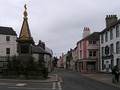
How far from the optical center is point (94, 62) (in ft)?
268

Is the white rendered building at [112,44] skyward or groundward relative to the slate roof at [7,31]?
groundward

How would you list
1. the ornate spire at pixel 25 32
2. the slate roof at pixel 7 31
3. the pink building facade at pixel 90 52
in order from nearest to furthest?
the ornate spire at pixel 25 32
the slate roof at pixel 7 31
the pink building facade at pixel 90 52

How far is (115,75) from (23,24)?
12638 millimetres

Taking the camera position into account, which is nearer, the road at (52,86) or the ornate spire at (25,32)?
the road at (52,86)

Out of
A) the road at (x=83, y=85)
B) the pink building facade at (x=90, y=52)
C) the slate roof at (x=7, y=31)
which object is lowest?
the road at (x=83, y=85)

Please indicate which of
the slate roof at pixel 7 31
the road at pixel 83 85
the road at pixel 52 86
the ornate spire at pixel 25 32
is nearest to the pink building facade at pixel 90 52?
the slate roof at pixel 7 31

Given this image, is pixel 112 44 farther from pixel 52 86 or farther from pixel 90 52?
pixel 52 86

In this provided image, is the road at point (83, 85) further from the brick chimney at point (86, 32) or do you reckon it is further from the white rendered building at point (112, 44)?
the brick chimney at point (86, 32)

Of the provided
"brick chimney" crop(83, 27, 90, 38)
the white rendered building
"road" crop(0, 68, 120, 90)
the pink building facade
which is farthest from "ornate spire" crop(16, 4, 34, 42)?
"brick chimney" crop(83, 27, 90, 38)

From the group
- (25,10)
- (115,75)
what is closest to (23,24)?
(25,10)

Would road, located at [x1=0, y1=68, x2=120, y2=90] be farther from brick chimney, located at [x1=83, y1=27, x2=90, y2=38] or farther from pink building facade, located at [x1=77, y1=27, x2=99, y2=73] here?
brick chimney, located at [x1=83, y1=27, x2=90, y2=38]

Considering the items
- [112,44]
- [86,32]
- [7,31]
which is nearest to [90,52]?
[86,32]

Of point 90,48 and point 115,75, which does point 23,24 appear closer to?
point 115,75

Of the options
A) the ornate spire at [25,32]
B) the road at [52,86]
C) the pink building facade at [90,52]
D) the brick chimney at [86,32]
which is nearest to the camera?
the road at [52,86]
